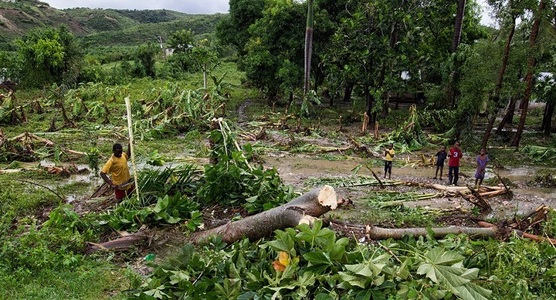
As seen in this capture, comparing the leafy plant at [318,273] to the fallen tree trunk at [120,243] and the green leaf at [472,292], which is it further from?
the fallen tree trunk at [120,243]

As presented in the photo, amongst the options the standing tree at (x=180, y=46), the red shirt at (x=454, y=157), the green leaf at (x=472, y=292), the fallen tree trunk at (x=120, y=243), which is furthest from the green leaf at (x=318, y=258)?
the standing tree at (x=180, y=46)

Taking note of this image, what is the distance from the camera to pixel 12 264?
18.2 ft

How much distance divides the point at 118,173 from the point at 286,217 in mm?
3542

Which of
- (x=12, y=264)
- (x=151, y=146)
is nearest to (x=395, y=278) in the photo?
(x=12, y=264)

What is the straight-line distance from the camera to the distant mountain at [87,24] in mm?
63688

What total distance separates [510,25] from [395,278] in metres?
12.6

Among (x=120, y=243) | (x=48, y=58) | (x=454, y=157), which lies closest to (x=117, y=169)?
(x=120, y=243)

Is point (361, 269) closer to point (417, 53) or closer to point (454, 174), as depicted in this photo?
point (454, 174)

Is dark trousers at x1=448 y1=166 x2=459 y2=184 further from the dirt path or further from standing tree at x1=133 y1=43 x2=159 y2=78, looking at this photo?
standing tree at x1=133 y1=43 x2=159 y2=78

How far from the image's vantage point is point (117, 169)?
7.35 metres

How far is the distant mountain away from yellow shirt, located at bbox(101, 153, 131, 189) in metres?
51.4

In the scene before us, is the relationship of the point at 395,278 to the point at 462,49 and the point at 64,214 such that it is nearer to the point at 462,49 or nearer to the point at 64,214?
the point at 64,214

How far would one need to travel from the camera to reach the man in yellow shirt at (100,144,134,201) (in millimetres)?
7219

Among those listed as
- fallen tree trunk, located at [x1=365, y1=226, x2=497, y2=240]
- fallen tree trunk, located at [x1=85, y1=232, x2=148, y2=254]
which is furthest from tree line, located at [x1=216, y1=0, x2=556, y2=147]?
fallen tree trunk, located at [x1=85, y1=232, x2=148, y2=254]
